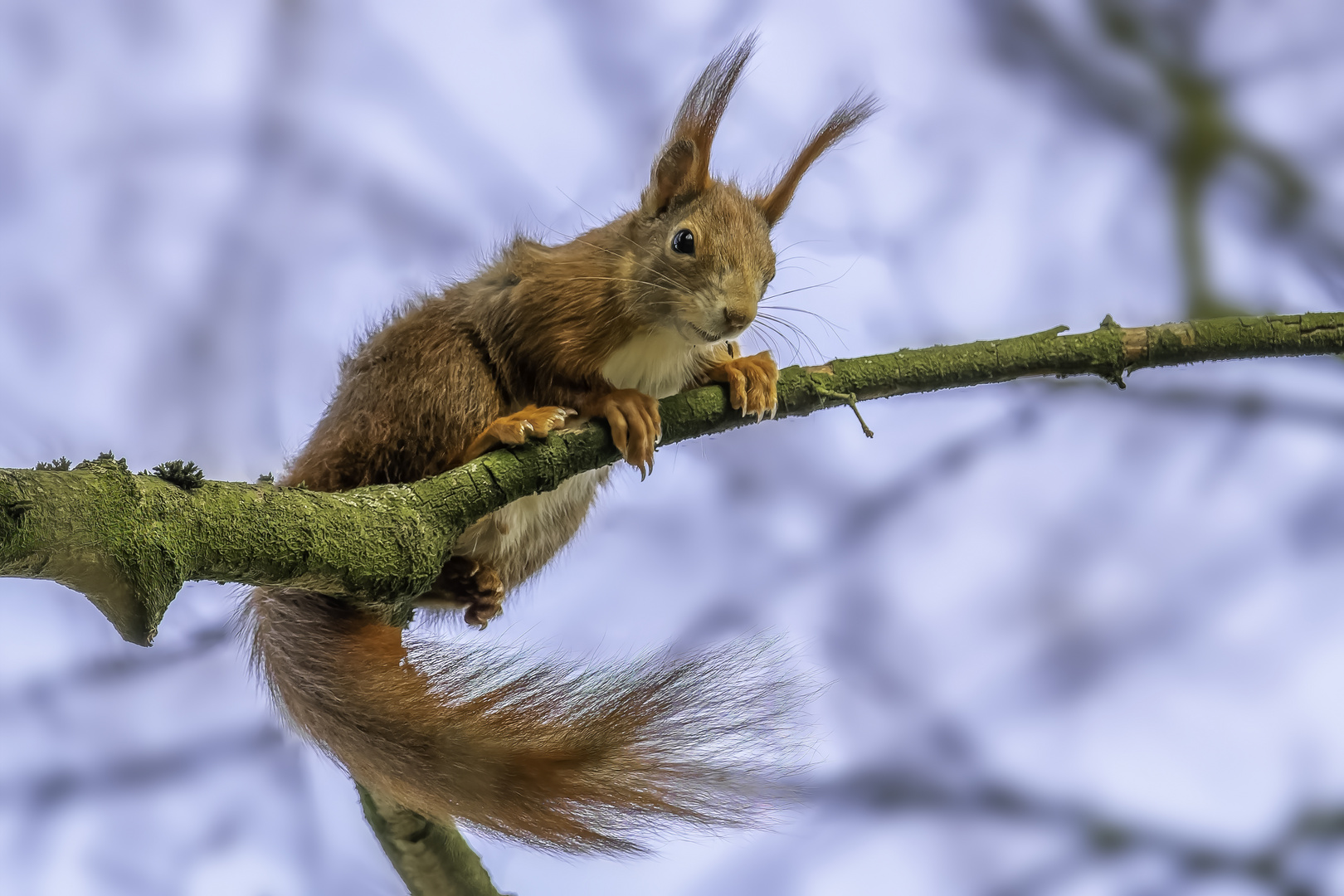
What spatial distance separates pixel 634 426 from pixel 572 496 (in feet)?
0.92

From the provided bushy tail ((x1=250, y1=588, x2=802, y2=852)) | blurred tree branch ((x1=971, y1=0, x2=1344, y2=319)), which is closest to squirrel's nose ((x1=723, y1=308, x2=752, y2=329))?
bushy tail ((x1=250, y1=588, x2=802, y2=852))

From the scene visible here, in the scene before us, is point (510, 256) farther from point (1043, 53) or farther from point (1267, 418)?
point (1267, 418)

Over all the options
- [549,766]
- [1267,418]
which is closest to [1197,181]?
[1267,418]

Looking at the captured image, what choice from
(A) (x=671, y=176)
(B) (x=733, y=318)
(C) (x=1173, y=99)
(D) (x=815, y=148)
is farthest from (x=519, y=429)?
(C) (x=1173, y=99)

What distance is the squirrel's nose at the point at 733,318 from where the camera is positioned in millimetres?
1049

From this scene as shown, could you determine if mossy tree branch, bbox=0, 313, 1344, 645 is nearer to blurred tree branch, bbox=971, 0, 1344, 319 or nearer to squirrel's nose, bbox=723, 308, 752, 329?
squirrel's nose, bbox=723, 308, 752, 329

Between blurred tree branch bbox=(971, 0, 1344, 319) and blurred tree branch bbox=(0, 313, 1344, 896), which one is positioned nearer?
blurred tree branch bbox=(0, 313, 1344, 896)

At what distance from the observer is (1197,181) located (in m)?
1.84

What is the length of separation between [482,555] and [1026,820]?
128 cm

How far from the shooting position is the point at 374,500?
2.89ft

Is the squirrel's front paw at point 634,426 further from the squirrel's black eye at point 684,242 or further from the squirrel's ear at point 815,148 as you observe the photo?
the squirrel's ear at point 815,148

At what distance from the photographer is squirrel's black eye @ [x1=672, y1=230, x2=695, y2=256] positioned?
3.68ft

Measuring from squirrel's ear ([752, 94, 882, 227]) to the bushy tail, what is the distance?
568mm

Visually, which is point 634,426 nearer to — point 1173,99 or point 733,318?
point 733,318
